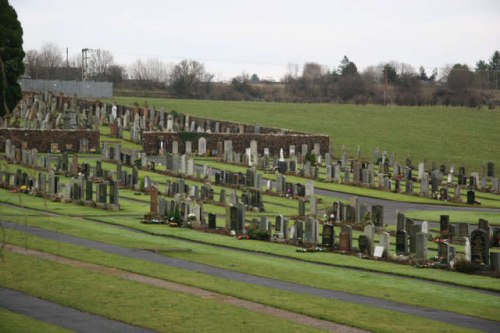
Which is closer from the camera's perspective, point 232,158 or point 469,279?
point 469,279

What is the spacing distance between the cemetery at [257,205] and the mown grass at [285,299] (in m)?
0.10

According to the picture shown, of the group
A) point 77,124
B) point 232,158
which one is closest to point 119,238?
point 232,158

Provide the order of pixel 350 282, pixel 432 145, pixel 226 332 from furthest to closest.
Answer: pixel 432 145, pixel 350 282, pixel 226 332

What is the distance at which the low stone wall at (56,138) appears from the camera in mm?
61062

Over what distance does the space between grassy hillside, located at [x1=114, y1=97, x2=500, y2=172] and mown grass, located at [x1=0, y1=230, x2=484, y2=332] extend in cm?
4225

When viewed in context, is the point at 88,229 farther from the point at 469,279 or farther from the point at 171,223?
the point at 469,279

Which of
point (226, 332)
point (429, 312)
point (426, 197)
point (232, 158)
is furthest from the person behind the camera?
point (232, 158)

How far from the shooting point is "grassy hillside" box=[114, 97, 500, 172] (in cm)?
7388

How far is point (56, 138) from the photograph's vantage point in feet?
204

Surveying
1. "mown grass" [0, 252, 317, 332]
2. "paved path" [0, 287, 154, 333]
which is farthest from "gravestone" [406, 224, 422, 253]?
"paved path" [0, 287, 154, 333]

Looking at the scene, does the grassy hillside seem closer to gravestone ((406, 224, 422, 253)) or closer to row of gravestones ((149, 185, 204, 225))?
row of gravestones ((149, 185, 204, 225))

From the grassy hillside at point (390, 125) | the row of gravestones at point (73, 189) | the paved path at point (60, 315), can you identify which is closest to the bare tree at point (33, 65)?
the grassy hillside at point (390, 125)

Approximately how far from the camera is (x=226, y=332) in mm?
18672

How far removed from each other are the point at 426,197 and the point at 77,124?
28.7 meters
